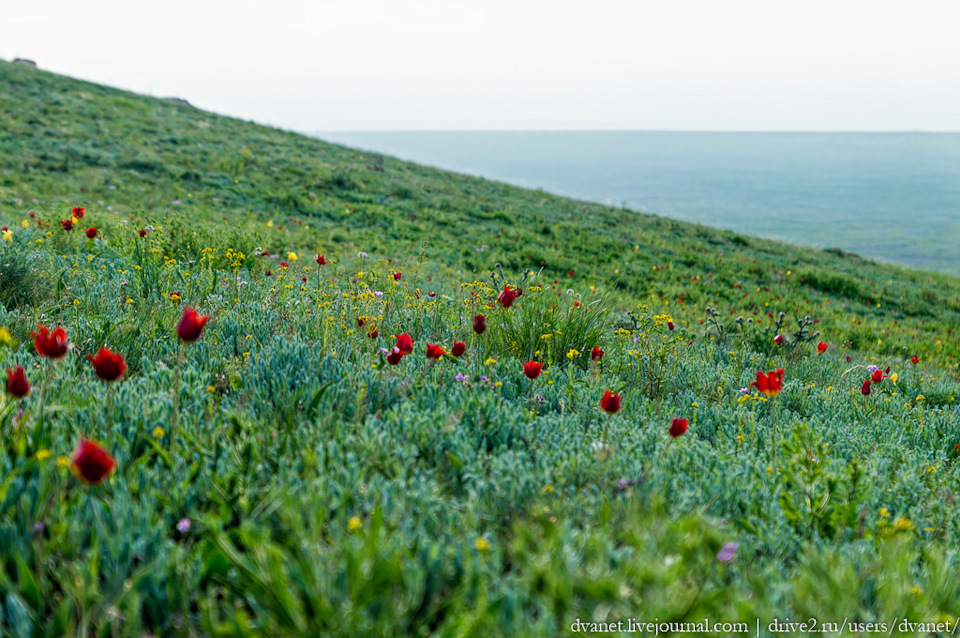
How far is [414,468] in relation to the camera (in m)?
2.15

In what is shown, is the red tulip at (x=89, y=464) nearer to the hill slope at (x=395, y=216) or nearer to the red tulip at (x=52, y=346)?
the red tulip at (x=52, y=346)

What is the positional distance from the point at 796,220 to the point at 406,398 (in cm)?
13362

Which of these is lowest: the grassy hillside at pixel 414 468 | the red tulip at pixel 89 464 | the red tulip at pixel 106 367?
the grassy hillside at pixel 414 468

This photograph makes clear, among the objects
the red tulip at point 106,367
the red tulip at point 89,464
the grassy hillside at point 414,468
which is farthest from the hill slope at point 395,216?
the red tulip at point 89,464

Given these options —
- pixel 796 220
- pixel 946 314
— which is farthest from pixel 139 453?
pixel 796 220

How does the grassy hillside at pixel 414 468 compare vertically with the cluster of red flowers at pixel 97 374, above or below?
below

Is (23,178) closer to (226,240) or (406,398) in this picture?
(226,240)

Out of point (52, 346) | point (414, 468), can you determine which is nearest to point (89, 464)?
point (52, 346)

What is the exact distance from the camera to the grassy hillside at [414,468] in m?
1.38

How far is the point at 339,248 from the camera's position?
1143cm

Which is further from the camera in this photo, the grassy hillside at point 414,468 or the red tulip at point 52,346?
the red tulip at point 52,346

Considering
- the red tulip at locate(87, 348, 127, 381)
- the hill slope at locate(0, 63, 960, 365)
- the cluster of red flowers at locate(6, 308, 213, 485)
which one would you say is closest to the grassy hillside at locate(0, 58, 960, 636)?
the cluster of red flowers at locate(6, 308, 213, 485)

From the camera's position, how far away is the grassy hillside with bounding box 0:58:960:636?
4.52ft

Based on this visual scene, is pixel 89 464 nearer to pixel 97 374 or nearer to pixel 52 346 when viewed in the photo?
pixel 97 374
